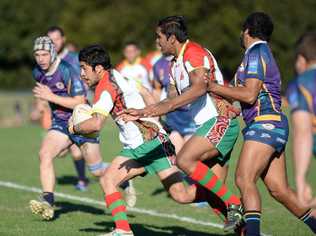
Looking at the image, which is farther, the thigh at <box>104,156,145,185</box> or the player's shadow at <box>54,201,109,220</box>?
the player's shadow at <box>54,201,109,220</box>

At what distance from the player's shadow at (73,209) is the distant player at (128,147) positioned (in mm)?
2021

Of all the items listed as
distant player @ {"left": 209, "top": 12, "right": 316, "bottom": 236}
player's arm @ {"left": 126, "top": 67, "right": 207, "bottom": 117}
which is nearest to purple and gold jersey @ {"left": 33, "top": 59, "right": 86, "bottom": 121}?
player's arm @ {"left": 126, "top": 67, "right": 207, "bottom": 117}

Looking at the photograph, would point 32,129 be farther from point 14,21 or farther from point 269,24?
point 14,21

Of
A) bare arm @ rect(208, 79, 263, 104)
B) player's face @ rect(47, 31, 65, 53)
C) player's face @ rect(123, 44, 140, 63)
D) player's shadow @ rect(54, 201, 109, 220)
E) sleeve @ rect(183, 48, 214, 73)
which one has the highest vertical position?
player's face @ rect(123, 44, 140, 63)

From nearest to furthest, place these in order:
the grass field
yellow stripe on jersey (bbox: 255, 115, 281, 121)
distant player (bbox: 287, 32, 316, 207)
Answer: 1. distant player (bbox: 287, 32, 316, 207)
2. yellow stripe on jersey (bbox: 255, 115, 281, 121)
3. the grass field

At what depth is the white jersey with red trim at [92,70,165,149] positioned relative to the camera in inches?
325

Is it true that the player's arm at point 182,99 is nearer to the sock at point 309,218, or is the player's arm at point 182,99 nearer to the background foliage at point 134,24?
the sock at point 309,218

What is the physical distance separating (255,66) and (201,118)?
2.85ft

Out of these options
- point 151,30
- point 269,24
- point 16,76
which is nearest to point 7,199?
point 269,24

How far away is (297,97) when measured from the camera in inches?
247

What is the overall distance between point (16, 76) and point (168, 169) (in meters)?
50.6

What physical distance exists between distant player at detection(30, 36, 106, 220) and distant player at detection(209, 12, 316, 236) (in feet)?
9.28

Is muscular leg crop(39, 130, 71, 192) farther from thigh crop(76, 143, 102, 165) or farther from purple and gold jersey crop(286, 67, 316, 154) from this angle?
purple and gold jersey crop(286, 67, 316, 154)

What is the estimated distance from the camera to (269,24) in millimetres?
8047
